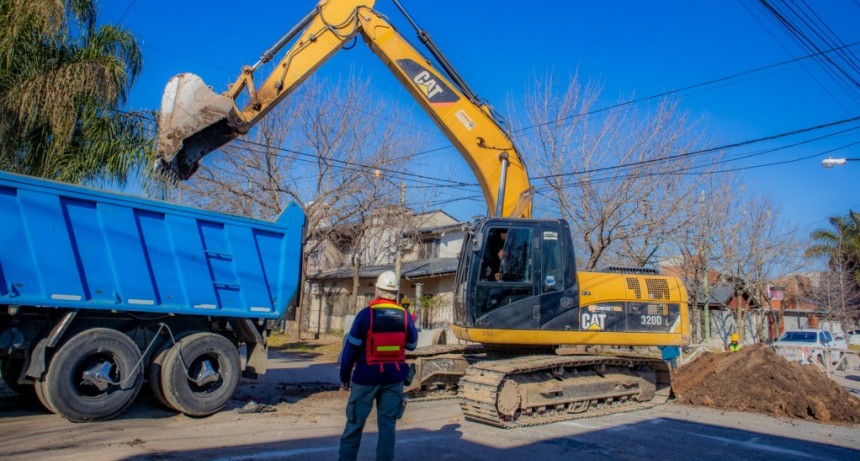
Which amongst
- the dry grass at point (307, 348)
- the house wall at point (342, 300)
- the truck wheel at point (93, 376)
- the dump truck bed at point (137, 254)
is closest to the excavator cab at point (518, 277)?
the dump truck bed at point (137, 254)

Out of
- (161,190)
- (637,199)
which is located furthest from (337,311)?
(161,190)

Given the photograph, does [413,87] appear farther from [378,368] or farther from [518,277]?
[378,368]

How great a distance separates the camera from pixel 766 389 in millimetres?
10734

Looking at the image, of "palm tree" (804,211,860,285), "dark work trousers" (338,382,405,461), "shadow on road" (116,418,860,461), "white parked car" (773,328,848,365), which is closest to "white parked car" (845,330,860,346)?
"palm tree" (804,211,860,285)

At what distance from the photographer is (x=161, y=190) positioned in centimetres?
1159

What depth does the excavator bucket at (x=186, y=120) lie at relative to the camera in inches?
311

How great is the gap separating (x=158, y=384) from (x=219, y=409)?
883mm

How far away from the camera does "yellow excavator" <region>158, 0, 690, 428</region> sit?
8242 mm

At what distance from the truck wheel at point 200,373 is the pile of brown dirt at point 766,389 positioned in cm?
765

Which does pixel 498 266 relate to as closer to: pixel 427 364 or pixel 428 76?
pixel 427 364

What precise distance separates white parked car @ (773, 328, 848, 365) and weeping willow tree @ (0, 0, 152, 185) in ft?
54.3

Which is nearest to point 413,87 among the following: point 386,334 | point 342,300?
point 386,334

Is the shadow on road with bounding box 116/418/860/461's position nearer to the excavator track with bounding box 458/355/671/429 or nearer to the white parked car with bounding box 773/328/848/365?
the excavator track with bounding box 458/355/671/429

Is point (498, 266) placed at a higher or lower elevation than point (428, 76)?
lower
